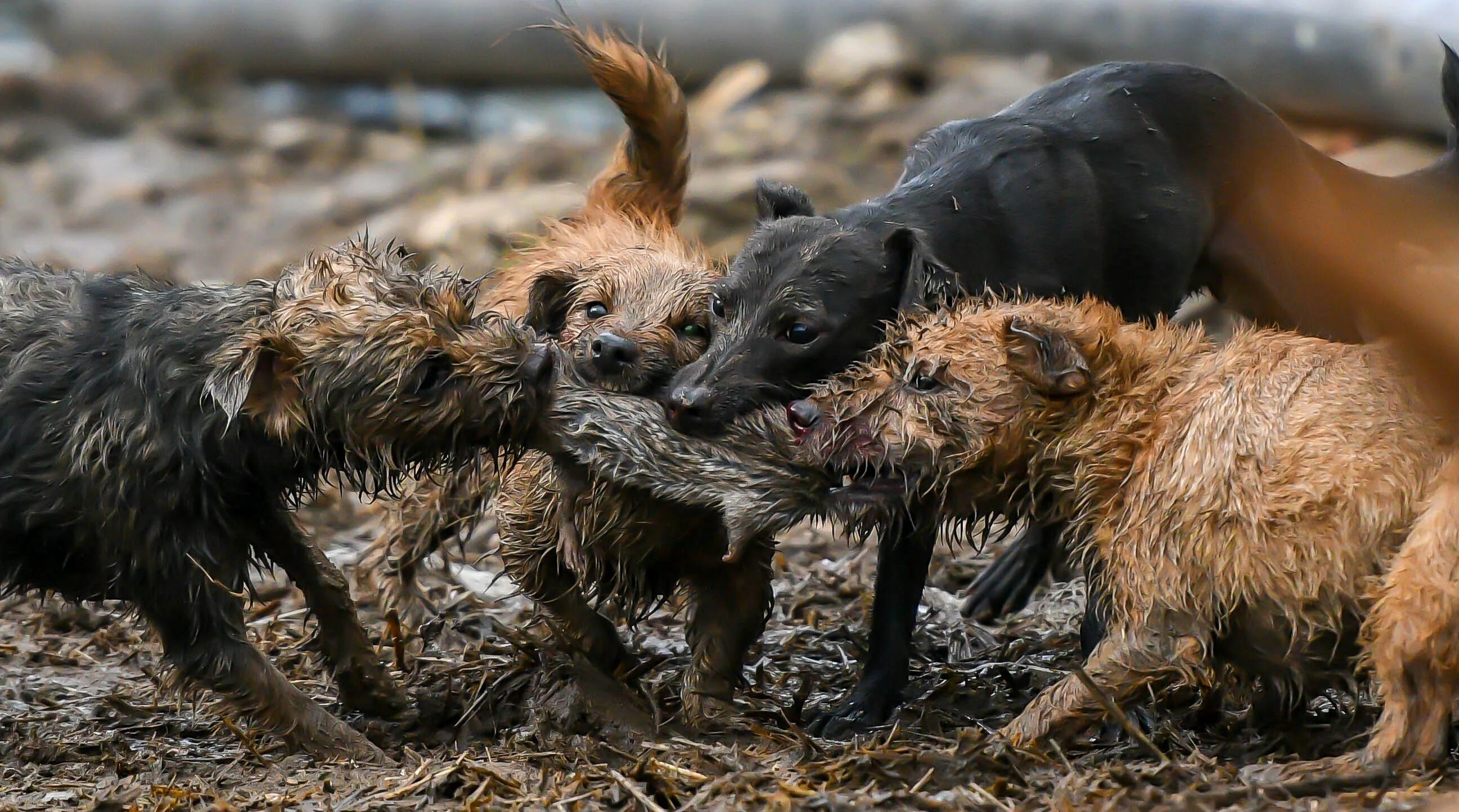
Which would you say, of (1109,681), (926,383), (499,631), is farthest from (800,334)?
(499,631)

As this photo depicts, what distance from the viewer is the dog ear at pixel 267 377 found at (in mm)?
5602

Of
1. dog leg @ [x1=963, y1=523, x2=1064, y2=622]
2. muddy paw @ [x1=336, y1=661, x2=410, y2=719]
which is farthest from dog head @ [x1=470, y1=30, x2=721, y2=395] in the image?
dog leg @ [x1=963, y1=523, x2=1064, y2=622]

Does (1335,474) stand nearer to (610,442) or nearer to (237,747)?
(610,442)

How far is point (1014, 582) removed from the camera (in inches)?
311

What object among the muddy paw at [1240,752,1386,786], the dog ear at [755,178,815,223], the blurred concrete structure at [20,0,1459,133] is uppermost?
the blurred concrete structure at [20,0,1459,133]

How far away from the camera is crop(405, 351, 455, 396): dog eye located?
18.7ft

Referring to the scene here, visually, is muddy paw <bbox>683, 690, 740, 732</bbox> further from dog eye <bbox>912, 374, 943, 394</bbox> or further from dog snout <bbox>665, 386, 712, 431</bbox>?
dog eye <bbox>912, 374, 943, 394</bbox>

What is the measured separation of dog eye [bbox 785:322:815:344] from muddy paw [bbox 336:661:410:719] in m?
2.12

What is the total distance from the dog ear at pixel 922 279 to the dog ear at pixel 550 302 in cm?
147

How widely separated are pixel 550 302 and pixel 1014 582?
8.75ft

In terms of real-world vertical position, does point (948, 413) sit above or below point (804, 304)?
below

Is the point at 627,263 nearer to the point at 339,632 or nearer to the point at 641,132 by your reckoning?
the point at 641,132

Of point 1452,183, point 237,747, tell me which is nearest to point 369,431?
point 237,747

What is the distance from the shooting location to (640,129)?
7.72 meters
